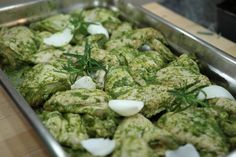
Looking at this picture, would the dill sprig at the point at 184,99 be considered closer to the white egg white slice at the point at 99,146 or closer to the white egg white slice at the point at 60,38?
the white egg white slice at the point at 99,146

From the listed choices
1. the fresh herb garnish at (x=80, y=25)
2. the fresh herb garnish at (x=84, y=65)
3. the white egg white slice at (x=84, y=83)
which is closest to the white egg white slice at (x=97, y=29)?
the fresh herb garnish at (x=80, y=25)

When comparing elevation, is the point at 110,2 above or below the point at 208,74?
above

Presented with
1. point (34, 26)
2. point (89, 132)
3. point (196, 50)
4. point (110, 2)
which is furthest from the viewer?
point (110, 2)

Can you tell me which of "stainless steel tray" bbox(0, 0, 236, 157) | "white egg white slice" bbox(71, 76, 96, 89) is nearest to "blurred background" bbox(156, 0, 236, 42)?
"stainless steel tray" bbox(0, 0, 236, 157)

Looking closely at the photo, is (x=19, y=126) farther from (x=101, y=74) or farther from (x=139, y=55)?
(x=139, y=55)

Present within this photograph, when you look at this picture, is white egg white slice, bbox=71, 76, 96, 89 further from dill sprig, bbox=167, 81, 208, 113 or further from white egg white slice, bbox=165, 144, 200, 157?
white egg white slice, bbox=165, 144, 200, 157

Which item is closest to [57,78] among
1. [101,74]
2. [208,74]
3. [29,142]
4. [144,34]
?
[101,74]
